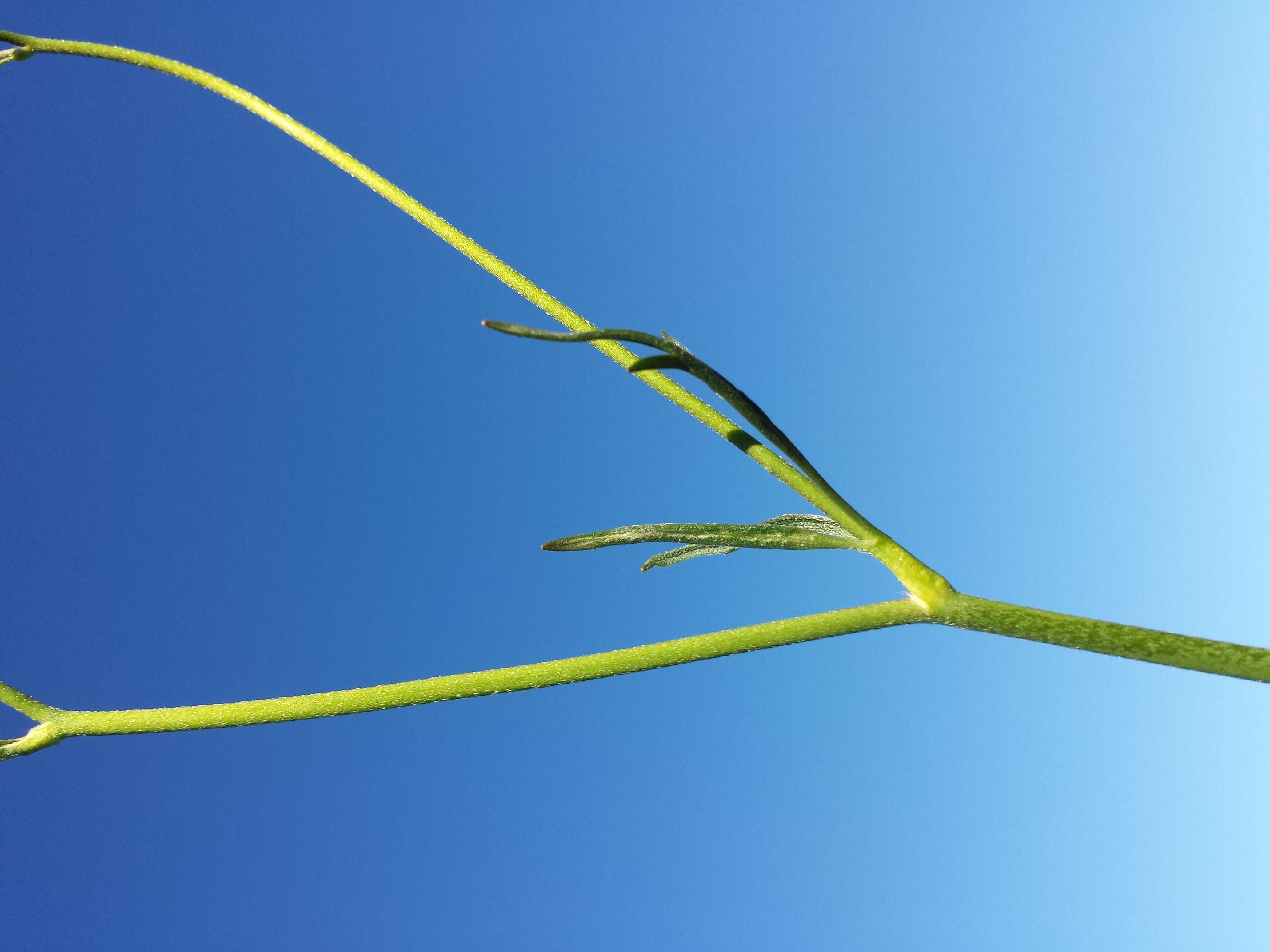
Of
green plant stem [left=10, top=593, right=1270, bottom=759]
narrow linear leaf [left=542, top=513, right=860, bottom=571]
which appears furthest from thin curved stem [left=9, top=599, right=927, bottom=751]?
narrow linear leaf [left=542, top=513, right=860, bottom=571]

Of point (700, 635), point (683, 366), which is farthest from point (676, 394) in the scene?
point (700, 635)

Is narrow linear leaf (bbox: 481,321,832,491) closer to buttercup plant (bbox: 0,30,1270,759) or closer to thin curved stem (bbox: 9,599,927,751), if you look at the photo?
buttercup plant (bbox: 0,30,1270,759)

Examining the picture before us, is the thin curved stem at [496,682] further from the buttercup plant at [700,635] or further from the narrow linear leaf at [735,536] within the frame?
the narrow linear leaf at [735,536]

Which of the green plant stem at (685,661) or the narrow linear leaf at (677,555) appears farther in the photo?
the narrow linear leaf at (677,555)

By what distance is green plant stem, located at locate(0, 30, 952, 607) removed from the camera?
1045mm

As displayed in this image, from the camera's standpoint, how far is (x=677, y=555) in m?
1.25

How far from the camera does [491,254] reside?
3.68 ft

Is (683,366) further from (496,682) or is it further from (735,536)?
(496,682)

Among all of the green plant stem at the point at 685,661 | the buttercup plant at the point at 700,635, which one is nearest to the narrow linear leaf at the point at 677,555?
the buttercup plant at the point at 700,635

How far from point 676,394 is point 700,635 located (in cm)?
29

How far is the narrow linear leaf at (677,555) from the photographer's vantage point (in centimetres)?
122

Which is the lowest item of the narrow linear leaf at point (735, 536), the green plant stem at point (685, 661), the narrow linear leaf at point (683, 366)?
the green plant stem at point (685, 661)

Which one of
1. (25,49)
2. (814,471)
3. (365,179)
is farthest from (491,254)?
(25,49)

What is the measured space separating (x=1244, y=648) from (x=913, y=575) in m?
0.32
